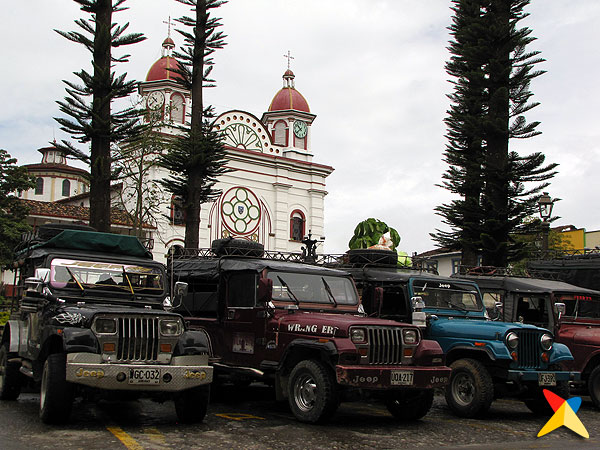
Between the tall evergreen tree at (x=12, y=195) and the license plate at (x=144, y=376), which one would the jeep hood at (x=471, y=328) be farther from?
the tall evergreen tree at (x=12, y=195)

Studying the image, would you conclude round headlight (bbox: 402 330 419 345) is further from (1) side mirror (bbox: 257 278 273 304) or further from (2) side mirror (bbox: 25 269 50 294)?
(2) side mirror (bbox: 25 269 50 294)

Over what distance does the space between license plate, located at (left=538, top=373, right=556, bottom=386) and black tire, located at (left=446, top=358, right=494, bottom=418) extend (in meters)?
0.72

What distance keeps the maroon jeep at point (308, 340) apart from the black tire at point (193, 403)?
3.97ft

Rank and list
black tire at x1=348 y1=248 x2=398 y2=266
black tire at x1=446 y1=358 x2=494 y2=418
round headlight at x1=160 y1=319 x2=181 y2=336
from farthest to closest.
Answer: black tire at x1=348 y1=248 x2=398 y2=266 → black tire at x1=446 y1=358 x2=494 y2=418 → round headlight at x1=160 y1=319 x2=181 y2=336

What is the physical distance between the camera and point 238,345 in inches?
407

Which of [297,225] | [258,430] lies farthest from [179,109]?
[258,430]

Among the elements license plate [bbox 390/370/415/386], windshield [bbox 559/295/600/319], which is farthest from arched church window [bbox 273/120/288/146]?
license plate [bbox 390/370/415/386]

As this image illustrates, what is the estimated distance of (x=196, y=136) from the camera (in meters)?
19.9

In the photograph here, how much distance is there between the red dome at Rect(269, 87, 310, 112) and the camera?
150 feet

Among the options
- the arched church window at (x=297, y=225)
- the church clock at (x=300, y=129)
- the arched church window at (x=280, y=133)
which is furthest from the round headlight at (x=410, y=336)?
the church clock at (x=300, y=129)

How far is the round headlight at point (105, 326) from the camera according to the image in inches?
301

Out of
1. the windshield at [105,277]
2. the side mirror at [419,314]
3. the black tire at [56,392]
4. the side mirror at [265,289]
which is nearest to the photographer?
the black tire at [56,392]

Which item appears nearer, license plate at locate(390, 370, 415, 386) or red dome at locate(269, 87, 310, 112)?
license plate at locate(390, 370, 415, 386)

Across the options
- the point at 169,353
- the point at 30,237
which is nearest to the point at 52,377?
the point at 169,353
